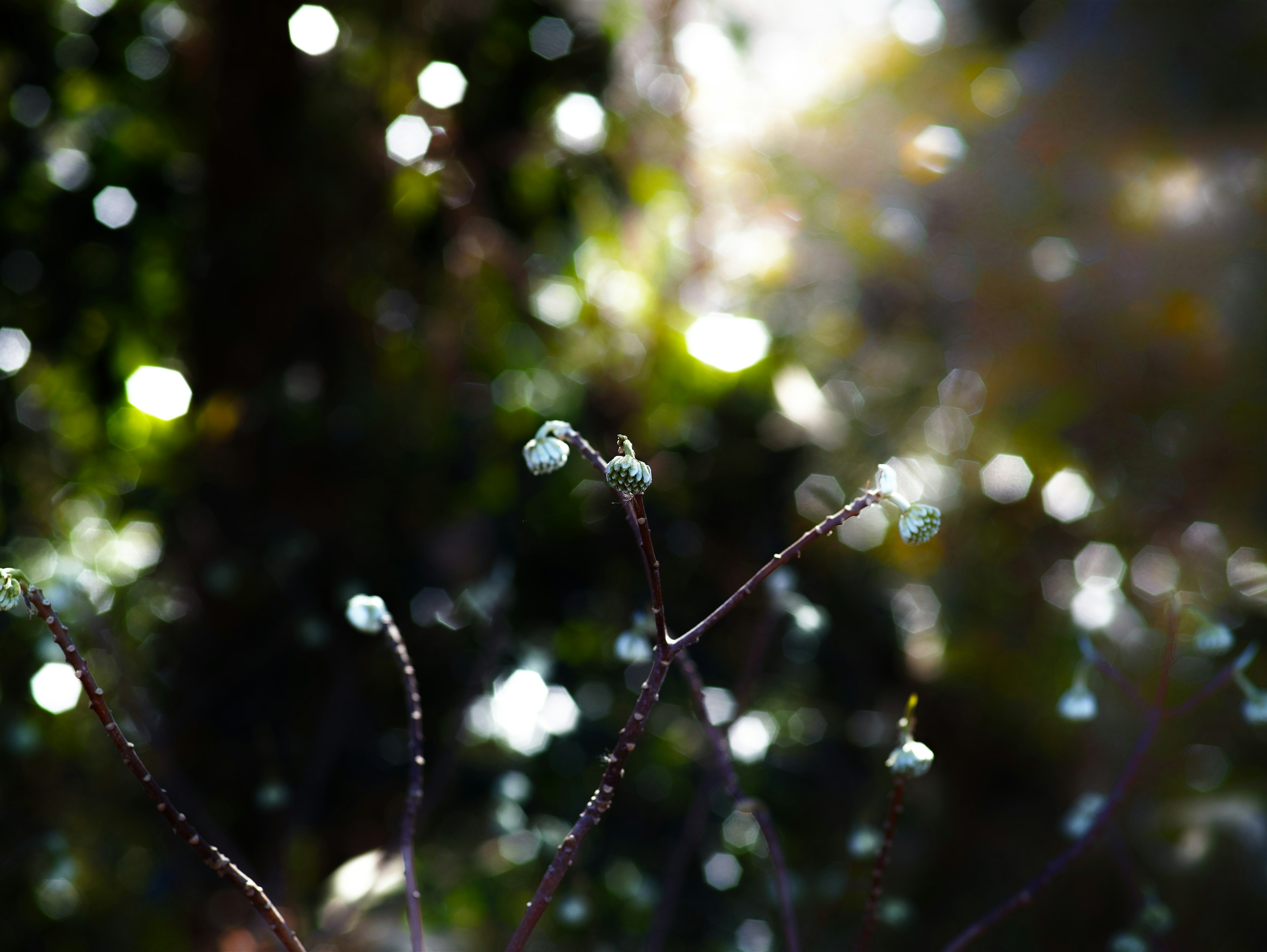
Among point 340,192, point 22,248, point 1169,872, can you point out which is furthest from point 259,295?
point 1169,872

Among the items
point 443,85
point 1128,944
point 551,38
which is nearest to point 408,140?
point 443,85

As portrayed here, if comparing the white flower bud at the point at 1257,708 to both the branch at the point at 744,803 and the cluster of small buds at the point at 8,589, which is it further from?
the cluster of small buds at the point at 8,589

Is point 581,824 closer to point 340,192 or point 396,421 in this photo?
point 396,421

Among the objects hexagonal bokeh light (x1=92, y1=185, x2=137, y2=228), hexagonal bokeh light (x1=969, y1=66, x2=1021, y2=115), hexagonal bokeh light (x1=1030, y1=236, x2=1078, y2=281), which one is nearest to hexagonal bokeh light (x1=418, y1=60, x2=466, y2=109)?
hexagonal bokeh light (x1=92, y1=185, x2=137, y2=228)

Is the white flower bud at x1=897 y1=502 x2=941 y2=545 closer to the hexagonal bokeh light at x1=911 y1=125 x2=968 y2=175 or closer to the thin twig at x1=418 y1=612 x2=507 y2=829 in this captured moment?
the thin twig at x1=418 y1=612 x2=507 y2=829

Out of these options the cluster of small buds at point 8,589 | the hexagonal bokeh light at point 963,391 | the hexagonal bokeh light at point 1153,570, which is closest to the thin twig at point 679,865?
the cluster of small buds at point 8,589

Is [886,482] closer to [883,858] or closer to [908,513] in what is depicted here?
[908,513]
